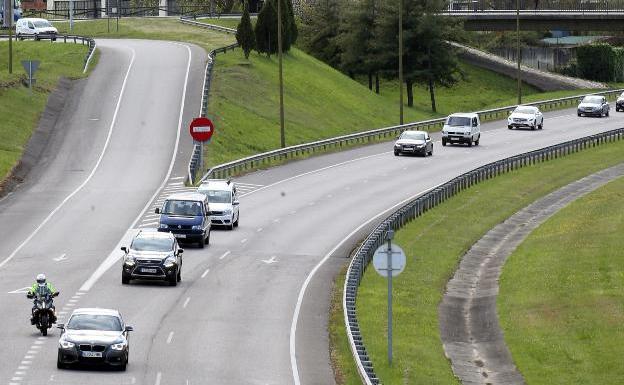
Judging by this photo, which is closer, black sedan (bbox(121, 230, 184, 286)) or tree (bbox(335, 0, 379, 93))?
black sedan (bbox(121, 230, 184, 286))

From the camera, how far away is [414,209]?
208 feet

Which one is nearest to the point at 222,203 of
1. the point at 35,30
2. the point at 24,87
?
the point at 24,87

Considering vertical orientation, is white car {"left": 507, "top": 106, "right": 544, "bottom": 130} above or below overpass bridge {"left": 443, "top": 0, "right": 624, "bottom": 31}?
below

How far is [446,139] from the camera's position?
90000 millimetres

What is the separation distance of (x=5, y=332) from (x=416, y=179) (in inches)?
1577

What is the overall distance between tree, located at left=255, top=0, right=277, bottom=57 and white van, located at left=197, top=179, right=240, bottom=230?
193ft

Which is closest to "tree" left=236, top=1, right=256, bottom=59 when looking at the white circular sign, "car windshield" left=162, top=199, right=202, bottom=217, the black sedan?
"car windshield" left=162, top=199, right=202, bottom=217

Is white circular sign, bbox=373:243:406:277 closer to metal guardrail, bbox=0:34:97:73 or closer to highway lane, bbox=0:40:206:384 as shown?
highway lane, bbox=0:40:206:384

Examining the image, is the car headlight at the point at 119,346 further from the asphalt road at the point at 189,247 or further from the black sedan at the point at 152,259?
the black sedan at the point at 152,259

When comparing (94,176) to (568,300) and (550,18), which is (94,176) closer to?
(568,300)

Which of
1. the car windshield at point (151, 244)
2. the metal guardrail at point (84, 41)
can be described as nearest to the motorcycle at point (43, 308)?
the car windshield at point (151, 244)

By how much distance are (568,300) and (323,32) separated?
10008 cm

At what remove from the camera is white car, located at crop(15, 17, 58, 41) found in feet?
402

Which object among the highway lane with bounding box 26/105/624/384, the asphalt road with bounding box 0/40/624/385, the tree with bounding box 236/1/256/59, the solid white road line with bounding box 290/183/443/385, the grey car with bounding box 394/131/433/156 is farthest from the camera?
the tree with bounding box 236/1/256/59
